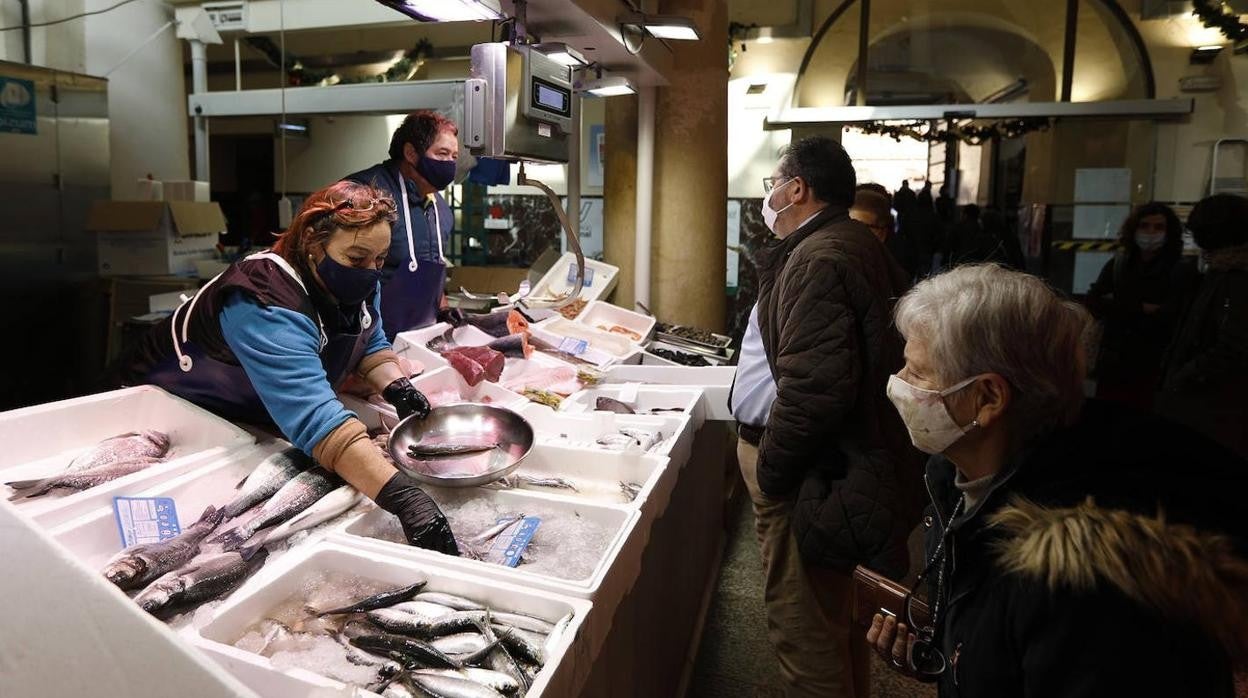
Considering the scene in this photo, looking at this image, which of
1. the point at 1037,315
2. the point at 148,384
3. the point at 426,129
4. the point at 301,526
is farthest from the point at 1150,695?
the point at 426,129

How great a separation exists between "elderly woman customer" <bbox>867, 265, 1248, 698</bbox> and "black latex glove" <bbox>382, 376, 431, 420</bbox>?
4.89 ft

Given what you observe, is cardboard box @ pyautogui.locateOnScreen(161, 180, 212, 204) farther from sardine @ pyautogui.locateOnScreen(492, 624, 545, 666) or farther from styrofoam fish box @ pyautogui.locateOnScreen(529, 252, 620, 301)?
sardine @ pyautogui.locateOnScreen(492, 624, 545, 666)

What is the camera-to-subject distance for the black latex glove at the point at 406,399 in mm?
2471

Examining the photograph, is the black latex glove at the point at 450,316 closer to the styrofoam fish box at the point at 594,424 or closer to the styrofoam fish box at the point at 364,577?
the styrofoam fish box at the point at 594,424

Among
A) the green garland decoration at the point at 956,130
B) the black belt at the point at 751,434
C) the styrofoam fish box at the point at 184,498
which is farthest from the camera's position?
the green garland decoration at the point at 956,130

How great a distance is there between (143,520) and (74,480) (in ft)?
0.73

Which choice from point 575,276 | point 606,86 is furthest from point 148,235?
point 606,86

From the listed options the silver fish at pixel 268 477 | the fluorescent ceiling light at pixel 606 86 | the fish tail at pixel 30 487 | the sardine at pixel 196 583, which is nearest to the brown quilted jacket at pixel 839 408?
the silver fish at pixel 268 477

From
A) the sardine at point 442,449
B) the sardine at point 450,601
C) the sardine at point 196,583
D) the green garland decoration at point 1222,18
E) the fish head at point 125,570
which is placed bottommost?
the sardine at point 450,601

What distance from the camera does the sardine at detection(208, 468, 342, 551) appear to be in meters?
1.75

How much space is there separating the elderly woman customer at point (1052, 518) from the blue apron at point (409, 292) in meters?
2.61

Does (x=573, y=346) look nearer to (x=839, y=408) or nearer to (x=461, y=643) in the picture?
(x=839, y=408)

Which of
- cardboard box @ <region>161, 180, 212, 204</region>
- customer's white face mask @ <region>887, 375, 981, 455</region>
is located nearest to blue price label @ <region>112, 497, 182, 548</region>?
customer's white face mask @ <region>887, 375, 981, 455</region>

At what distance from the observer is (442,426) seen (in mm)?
2479
